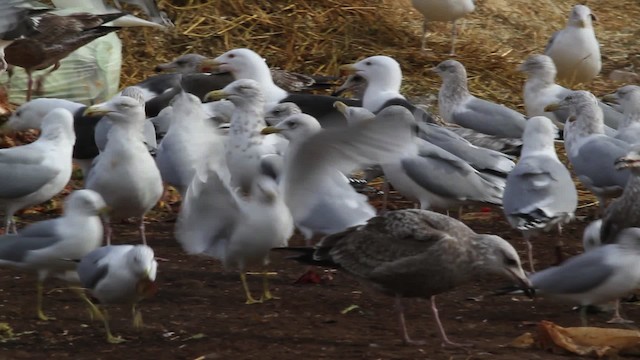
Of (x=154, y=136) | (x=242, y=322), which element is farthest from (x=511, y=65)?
(x=242, y=322)

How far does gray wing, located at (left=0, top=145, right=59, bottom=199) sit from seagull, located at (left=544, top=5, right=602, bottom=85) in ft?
16.1

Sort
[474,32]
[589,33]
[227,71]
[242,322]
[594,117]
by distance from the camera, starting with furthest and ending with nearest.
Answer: [474,32] < [589,33] < [227,71] < [594,117] < [242,322]

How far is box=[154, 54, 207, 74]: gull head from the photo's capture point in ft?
30.7

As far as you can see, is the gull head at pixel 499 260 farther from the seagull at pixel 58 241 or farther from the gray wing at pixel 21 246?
the gray wing at pixel 21 246

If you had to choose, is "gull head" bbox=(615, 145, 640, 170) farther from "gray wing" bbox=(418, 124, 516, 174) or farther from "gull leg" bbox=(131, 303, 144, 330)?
"gull leg" bbox=(131, 303, 144, 330)

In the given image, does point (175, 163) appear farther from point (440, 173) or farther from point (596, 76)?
point (596, 76)

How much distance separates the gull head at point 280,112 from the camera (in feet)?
25.3

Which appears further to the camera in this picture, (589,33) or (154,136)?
(589,33)

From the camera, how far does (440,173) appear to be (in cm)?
695

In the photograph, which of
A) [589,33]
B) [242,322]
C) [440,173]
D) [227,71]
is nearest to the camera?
[242,322]

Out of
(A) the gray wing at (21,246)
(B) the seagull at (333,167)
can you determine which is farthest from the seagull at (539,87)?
(A) the gray wing at (21,246)

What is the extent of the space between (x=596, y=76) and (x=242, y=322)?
6.10 meters

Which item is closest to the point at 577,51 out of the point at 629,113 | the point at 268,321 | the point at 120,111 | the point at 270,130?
the point at 629,113

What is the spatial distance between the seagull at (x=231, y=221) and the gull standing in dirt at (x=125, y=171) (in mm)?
569
